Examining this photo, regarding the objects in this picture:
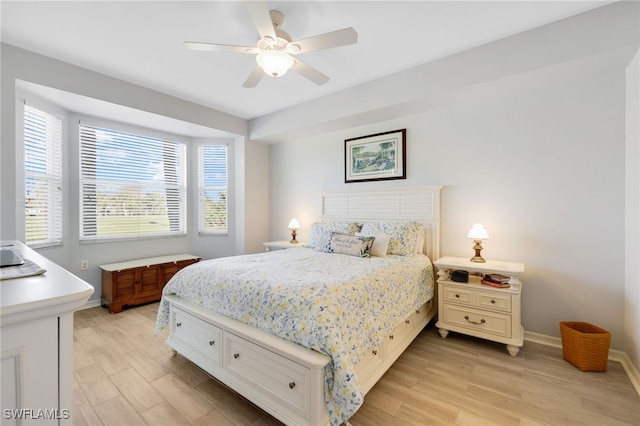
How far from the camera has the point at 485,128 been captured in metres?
2.91

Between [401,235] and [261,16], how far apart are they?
236cm

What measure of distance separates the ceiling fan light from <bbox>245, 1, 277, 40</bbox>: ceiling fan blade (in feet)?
0.37

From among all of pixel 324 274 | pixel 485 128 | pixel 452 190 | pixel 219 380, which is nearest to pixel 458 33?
pixel 485 128

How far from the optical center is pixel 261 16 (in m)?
1.71

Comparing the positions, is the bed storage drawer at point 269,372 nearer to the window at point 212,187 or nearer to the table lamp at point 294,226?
the table lamp at point 294,226

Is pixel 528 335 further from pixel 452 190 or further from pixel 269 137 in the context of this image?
pixel 269 137

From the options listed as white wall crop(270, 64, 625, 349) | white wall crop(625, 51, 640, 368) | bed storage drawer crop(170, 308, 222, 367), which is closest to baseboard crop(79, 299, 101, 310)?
bed storage drawer crop(170, 308, 222, 367)

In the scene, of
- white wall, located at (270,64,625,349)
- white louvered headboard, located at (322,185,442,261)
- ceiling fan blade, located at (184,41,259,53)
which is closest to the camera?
ceiling fan blade, located at (184,41,259,53)

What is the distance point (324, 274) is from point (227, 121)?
3249 mm

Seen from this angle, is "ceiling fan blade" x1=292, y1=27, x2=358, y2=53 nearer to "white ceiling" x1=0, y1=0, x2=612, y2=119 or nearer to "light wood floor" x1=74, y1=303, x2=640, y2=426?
"white ceiling" x1=0, y1=0, x2=612, y2=119

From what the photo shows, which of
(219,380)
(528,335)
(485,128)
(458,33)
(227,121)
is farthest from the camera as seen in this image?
(227,121)

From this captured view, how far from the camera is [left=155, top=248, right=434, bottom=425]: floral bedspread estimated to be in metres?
1.48

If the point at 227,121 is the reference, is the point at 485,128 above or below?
below

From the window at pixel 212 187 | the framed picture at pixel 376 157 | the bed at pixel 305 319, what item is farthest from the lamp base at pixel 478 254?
the window at pixel 212 187
